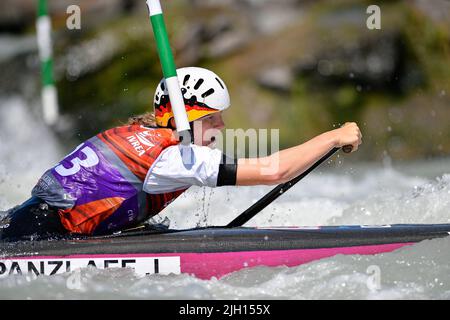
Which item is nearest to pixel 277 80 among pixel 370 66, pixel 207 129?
pixel 370 66

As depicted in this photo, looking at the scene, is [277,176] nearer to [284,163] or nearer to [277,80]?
[284,163]

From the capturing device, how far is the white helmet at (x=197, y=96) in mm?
4250

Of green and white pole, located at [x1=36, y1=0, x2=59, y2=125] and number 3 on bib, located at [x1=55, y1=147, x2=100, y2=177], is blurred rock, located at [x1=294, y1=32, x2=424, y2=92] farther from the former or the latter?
number 3 on bib, located at [x1=55, y1=147, x2=100, y2=177]

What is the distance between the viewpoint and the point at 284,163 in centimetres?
408

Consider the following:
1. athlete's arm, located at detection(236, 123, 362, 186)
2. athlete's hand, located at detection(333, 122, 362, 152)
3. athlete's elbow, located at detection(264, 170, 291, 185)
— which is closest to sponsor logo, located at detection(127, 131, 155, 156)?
athlete's arm, located at detection(236, 123, 362, 186)

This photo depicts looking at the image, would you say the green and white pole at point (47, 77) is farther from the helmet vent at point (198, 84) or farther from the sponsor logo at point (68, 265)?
the sponsor logo at point (68, 265)

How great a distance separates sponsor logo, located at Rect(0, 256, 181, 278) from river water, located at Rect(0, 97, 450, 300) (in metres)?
0.04

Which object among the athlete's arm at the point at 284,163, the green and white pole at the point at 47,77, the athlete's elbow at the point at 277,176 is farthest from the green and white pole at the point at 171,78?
the green and white pole at the point at 47,77

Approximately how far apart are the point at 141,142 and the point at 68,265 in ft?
2.38
